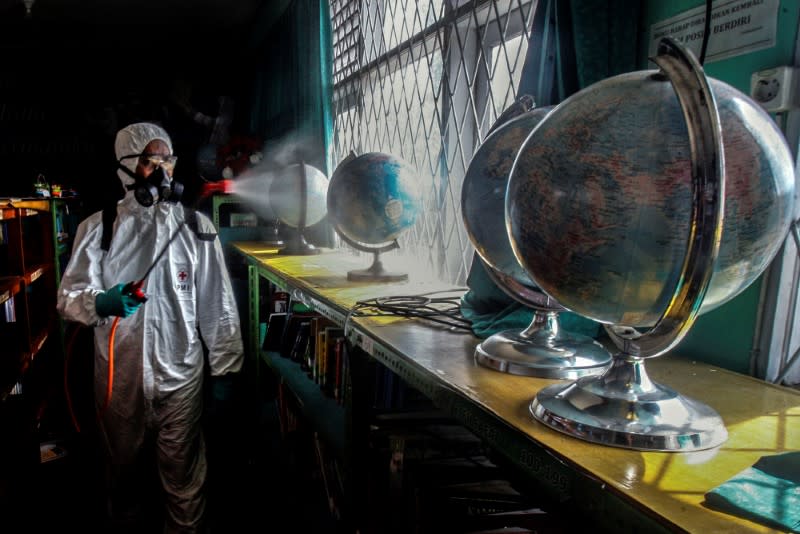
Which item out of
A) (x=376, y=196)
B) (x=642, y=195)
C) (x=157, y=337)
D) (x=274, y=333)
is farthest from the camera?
(x=274, y=333)

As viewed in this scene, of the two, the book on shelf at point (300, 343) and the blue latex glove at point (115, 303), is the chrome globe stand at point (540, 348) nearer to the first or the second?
the blue latex glove at point (115, 303)

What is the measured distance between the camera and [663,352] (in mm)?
724

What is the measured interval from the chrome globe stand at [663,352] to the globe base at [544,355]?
155 millimetres

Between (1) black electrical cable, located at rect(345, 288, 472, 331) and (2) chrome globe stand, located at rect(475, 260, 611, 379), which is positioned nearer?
(2) chrome globe stand, located at rect(475, 260, 611, 379)

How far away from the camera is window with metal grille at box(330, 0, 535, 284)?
2.23 m

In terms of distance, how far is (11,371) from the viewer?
2592 mm

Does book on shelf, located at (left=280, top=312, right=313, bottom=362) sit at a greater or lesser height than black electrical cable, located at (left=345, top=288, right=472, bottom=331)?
lesser

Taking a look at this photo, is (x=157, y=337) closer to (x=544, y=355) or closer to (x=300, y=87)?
(x=544, y=355)

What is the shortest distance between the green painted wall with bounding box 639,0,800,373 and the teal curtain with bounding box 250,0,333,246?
271 centimetres

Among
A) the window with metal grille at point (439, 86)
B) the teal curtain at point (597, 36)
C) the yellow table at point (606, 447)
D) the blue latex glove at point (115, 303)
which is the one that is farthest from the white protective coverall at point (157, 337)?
the teal curtain at point (597, 36)

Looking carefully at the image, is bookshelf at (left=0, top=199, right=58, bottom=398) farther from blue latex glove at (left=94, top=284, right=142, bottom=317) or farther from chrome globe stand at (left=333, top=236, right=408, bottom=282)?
chrome globe stand at (left=333, top=236, right=408, bottom=282)

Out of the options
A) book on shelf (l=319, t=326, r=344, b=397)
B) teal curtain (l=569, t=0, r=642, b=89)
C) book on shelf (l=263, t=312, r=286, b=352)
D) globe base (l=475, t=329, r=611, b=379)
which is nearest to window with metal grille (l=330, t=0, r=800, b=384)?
teal curtain (l=569, t=0, r=642, b=89)

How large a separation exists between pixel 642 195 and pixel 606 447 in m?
0.34

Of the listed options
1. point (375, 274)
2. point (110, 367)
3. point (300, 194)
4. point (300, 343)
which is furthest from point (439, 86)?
point (110, 367)
